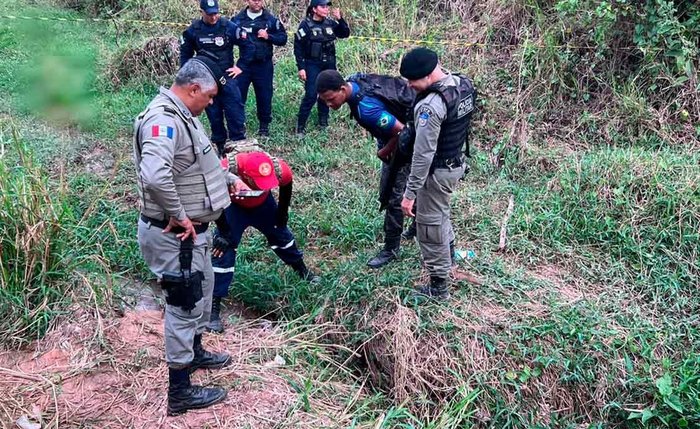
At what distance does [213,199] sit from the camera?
2721 mm

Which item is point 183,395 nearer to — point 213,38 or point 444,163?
point 444,163

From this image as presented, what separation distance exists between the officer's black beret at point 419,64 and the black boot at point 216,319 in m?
1.81

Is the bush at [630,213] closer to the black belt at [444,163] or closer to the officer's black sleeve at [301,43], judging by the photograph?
the black belt at [444,163]

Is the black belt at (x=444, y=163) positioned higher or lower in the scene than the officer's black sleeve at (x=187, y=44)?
lower

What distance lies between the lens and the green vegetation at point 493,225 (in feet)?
11.1

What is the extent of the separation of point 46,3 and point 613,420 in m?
11.6

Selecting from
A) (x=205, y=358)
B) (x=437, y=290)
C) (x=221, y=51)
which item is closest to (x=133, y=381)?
(x=205, y=358)

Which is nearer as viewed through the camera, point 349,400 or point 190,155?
point 190,155

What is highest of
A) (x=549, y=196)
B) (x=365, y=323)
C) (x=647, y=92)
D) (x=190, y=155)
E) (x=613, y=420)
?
(x=190, y=155)

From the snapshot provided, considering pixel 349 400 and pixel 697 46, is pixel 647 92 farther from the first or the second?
pixel 349 400

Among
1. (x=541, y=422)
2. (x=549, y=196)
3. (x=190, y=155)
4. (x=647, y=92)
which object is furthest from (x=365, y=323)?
(x=647, y=92)

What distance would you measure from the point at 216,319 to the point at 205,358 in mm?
473

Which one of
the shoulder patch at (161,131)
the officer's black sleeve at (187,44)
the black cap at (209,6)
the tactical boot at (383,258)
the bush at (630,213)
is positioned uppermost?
the black cap at (209,6)

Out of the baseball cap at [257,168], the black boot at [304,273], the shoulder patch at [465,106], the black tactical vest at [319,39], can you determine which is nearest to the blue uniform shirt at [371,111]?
the shoulder patch at [465,106]
